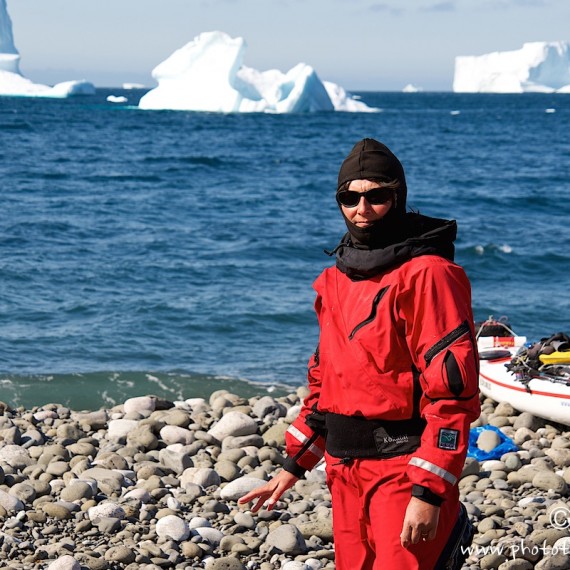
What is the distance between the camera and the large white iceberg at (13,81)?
346 feet

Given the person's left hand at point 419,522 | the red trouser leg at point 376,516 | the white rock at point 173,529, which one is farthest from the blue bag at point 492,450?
the person's left hand at point 419,522

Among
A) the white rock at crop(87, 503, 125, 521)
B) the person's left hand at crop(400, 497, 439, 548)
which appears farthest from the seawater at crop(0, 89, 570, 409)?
the person's left hand at crop(400, 497, 439, 548)

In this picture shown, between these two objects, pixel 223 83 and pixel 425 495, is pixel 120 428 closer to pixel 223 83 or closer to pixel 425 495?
pixel 425 495

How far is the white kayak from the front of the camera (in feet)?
23.7

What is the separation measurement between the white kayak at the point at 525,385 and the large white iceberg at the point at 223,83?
173 feet

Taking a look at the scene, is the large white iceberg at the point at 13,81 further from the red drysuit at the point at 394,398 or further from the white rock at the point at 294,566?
the red drysuit at the point at 394,398

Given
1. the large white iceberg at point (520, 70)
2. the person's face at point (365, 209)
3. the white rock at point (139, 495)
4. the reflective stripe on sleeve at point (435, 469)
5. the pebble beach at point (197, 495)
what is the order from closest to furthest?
the reflective stripe on sleeve at point (435, 469) → the person's face at point (365, 209) → the pebble beach at point (197, 495) → the white rock at point (139, 495) → the large white iceberg at point (520, 70)

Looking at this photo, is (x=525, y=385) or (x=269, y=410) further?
(x=269, y=410)

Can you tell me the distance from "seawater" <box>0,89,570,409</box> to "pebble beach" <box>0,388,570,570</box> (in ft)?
7.32

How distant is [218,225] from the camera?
20531 mm

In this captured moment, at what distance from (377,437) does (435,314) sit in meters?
0.41

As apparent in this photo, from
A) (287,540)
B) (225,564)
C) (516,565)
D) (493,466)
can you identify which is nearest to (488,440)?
(493,466)

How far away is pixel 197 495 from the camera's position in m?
5.48

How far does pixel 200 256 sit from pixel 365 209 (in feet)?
46.0
